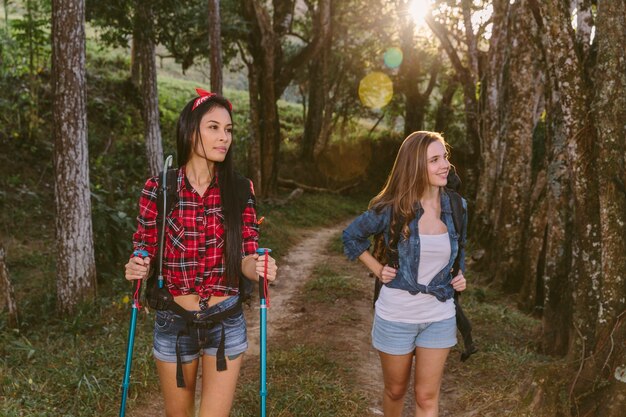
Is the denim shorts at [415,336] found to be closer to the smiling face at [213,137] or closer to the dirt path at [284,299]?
the smiling face at [213,137]

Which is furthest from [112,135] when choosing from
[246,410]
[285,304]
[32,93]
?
[246,410]

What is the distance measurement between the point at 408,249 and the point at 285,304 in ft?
18.6

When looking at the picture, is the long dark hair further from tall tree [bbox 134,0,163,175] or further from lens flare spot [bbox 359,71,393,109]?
lens flare spot [bbox 359,71,393,109]

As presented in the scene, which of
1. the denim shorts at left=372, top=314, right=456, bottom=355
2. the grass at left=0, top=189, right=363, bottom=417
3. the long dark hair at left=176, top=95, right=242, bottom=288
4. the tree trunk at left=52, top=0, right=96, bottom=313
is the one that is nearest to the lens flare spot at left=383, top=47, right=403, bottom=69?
the grass at left=0, top=189, right=363, bottom=417

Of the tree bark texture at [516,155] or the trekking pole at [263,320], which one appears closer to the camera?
the trekking pole at [263,320]

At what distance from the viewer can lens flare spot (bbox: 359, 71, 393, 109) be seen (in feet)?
92.3

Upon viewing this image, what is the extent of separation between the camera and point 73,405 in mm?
5062

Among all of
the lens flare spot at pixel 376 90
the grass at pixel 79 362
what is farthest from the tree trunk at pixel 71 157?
the lens flare spot at pixel 376 90

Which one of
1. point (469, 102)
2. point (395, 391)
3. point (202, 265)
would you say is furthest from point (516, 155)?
point (202, 265)

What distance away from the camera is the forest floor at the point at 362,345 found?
5.35m

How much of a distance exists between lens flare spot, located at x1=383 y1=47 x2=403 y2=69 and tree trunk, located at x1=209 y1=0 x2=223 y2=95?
1476 centimetres

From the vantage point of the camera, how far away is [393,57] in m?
27.4

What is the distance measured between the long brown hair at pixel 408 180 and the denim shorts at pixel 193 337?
1.32 metres

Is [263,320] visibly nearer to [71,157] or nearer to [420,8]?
[71,157]
